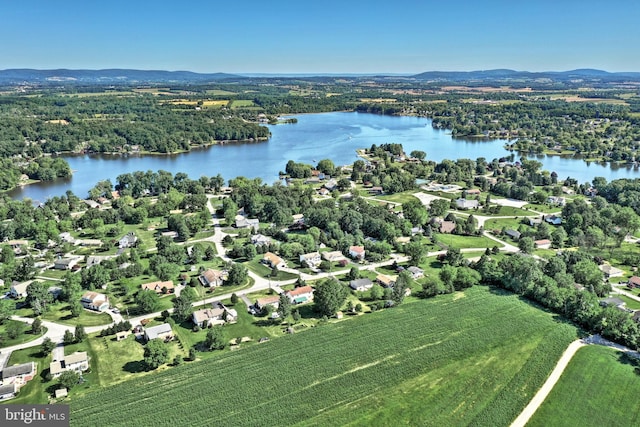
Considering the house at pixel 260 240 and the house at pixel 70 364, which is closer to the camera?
the house at pixel 70 364

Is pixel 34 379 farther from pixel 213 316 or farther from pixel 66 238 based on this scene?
pixel 66 238

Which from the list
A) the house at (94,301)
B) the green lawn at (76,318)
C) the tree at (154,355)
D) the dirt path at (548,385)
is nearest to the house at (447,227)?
the dirt path at (548,385)

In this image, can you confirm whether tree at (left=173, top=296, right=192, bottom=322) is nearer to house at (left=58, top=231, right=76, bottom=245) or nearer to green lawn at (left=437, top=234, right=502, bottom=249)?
house at (left=58, top=231, right=76, bottom=245)

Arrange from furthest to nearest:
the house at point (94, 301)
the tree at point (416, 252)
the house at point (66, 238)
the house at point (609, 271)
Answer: the house at point (66, 238) < the tree at point (416, 252) < the house at point (609, 271) < the house at point (94, 301)

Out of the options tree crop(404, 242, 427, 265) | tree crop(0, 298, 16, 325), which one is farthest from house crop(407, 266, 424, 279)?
tree crop(0, 298, 16, 325)

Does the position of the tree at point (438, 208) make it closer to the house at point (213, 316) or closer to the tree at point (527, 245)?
the tree at point (527, 245)

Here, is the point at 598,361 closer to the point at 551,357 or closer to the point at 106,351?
the point at 551,357

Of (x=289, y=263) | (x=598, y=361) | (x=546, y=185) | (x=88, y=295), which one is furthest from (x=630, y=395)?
(x=546, y=185)
